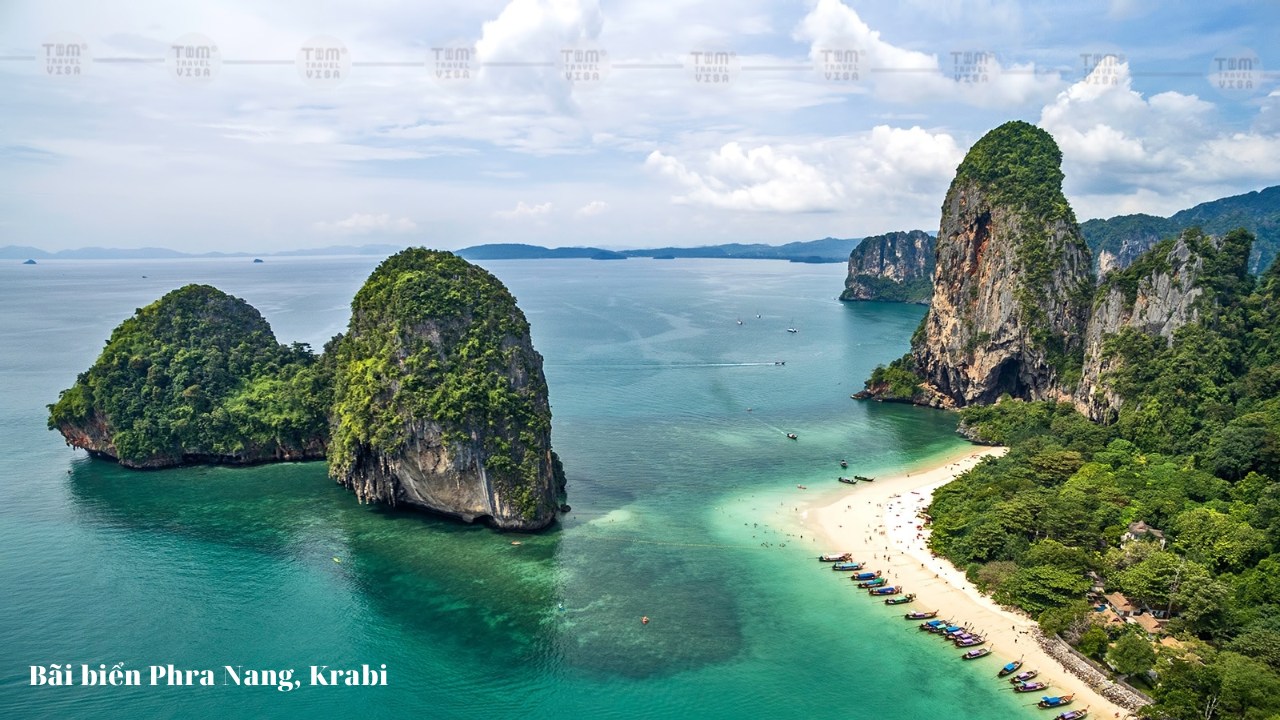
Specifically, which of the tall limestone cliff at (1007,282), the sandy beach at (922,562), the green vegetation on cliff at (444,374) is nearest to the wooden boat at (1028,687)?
the sandy beach at (922,562)

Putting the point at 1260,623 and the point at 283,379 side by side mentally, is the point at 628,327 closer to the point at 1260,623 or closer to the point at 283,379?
the point at 283,379

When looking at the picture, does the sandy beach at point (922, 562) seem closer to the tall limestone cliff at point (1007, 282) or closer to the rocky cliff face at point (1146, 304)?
the rocky cliff face at point (1146, 304)

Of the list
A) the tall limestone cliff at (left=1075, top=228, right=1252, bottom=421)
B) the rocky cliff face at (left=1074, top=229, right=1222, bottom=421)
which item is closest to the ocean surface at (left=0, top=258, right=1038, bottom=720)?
the rocky cliff face at (left=1074, top=229, right=1222, bottom=421)

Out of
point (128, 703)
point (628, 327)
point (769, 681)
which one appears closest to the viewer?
point (128, 703)

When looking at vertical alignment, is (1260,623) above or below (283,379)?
below

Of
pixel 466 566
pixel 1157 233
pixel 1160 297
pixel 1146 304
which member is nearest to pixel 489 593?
pixel 466 566

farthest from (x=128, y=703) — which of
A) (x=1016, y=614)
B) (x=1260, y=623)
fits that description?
(x=1260, y=623)
